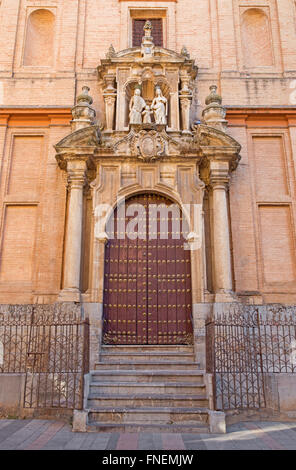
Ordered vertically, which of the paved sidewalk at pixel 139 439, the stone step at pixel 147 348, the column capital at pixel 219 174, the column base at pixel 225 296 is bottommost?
the paved sidewalk at pixel 139 439

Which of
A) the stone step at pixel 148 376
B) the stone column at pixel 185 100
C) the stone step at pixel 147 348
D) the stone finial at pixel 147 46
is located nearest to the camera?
the stone step at pixel 148 376

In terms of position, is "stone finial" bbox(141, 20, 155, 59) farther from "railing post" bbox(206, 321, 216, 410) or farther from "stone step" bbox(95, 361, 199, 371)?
"stone step" bbox(95, 361, 199, 371)

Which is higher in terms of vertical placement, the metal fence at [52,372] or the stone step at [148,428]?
the metal fence at [52,372]

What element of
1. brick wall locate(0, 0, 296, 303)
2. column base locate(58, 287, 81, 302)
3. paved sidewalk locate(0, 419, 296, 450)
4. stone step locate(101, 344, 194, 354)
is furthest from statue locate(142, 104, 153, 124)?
paved sidewalk locate(0, 419, 296, 450)

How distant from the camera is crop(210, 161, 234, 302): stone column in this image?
29.3 ft

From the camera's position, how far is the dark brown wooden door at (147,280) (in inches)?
354

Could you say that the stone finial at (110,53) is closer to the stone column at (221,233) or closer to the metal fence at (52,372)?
the stone column at (221,233)

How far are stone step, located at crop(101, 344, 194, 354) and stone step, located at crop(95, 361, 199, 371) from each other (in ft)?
1.69

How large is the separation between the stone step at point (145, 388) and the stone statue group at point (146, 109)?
20.9 ft

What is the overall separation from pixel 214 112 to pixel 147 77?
89.7 inches

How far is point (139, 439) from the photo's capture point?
5.66 metres

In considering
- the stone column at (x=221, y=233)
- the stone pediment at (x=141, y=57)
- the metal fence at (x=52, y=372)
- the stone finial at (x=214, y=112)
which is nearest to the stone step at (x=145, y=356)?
the metal fence at (x=52, y=372)

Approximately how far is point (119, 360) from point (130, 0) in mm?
10949

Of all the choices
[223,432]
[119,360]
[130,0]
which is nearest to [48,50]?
[130,0]
